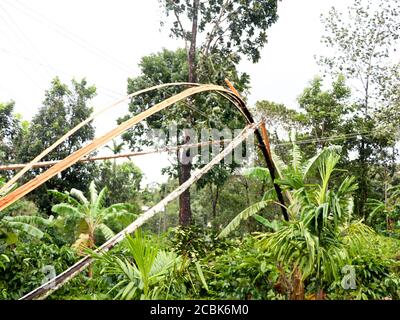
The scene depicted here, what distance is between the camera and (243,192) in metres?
15.2

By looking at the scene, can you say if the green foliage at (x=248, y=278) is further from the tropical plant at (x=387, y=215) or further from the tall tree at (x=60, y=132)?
the tall tree at (x=60, y=132)

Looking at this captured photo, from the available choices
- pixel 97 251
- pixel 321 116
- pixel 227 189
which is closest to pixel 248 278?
pixel 97 251

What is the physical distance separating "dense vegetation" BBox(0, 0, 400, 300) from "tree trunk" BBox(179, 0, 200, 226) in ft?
0.11

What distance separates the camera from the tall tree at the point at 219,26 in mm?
10836

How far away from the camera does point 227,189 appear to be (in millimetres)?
15320

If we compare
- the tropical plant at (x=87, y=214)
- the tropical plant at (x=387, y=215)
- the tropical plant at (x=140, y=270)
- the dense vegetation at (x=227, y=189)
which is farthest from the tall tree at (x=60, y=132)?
the tropical plant at (x=140, y=270)

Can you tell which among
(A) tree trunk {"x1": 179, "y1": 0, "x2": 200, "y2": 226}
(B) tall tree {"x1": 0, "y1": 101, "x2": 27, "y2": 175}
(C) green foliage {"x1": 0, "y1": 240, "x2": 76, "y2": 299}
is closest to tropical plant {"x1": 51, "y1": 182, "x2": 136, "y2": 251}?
(C) green foliage {"x1": 0, "y1": 240, "x2": 76, "y2": 299}

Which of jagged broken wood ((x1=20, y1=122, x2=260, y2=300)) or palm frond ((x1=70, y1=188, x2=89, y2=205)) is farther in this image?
palm frond ((x1=70, y1=188, x2=89, y2=205))

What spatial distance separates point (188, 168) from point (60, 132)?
147 inches

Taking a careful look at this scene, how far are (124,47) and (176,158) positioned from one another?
3943mm

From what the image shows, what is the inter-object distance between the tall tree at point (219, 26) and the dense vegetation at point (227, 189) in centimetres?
3

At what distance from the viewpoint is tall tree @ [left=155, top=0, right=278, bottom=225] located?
35.6ft

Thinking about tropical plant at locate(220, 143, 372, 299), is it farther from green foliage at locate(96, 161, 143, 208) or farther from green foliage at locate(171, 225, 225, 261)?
green foliage at locate(96, 161, 143, 208)
